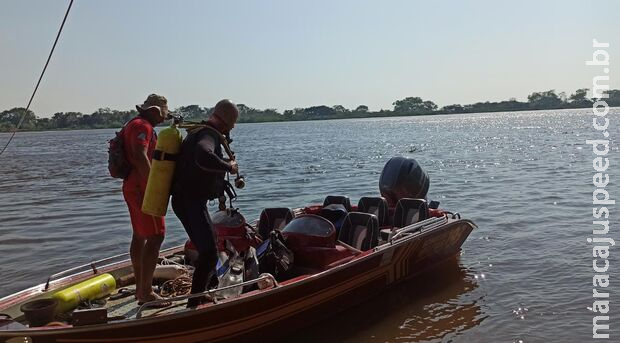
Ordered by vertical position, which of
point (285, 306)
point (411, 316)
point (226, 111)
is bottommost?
point (411, 316)

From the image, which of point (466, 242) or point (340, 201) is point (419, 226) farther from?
point (466, 242)

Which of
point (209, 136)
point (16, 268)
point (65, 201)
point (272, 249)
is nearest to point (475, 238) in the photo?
point (272, 249)

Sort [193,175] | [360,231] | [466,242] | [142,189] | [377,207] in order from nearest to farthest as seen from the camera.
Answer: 1. [193,175]
2. [142,189]
3. [360,231]
4. [377,207]
5. [466,242]

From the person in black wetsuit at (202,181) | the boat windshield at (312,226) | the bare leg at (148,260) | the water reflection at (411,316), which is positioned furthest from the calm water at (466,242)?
the bare leg at (148,260)

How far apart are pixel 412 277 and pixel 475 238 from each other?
3012 mm

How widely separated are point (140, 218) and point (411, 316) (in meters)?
3.49

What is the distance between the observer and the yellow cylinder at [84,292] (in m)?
5.53

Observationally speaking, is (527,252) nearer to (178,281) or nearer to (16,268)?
(178,281)

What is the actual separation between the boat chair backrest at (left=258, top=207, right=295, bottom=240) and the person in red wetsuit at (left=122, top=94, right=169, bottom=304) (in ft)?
7.57

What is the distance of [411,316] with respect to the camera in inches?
276

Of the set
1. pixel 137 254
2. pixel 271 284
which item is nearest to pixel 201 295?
pixel 271 284

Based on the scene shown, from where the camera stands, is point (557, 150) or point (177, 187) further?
point (557, 150)

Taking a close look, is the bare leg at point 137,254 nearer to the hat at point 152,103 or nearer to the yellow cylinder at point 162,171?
the yellow cylinder at point 162,171

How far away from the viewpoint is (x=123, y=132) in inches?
219
